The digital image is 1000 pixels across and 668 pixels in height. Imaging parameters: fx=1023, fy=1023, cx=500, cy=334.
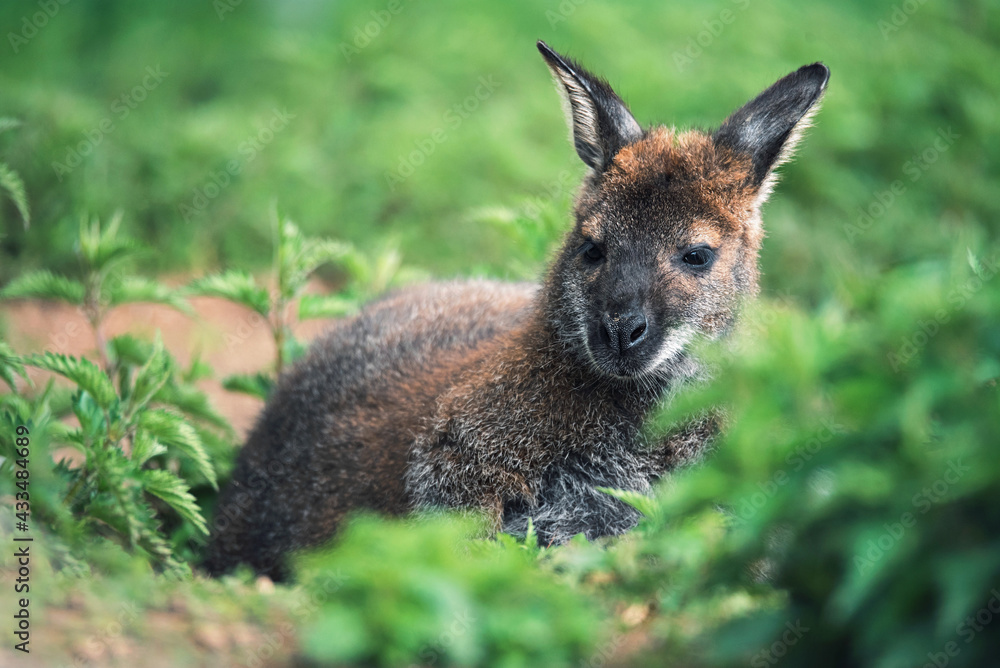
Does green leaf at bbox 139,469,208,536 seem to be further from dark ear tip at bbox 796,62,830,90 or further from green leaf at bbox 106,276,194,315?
dark ear tip at bbox 796,62,830,90

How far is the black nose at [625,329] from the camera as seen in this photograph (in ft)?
15.9

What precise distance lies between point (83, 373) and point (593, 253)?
2.59 meters

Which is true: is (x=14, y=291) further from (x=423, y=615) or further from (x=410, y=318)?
(x=423, y=615)

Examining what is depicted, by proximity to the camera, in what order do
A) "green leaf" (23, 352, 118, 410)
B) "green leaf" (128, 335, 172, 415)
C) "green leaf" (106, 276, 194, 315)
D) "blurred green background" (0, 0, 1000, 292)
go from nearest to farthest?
"green leaf" (23, 352, 118, 410), "green leaf" (128, 335, 172, 415), "green leaf" (106, 276, 194, 315), "blurred green background" (0, 0, 1000, 292)

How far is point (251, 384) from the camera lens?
6734 mm

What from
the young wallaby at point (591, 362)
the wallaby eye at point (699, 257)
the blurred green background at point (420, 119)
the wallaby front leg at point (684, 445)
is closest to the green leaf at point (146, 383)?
the young wallaby at point (591, 362)

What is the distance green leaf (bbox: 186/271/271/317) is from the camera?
6133mm

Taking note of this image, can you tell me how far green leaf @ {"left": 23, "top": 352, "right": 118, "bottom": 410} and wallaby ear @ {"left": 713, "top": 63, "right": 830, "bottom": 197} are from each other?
A: 339cm

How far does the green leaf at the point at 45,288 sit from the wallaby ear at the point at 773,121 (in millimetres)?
3718

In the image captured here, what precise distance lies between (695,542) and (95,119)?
25.5 feet

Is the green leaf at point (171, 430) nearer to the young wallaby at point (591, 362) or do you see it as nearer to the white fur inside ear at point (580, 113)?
the young wallaby at point (591, 362)

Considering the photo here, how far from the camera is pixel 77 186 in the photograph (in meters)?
8.77

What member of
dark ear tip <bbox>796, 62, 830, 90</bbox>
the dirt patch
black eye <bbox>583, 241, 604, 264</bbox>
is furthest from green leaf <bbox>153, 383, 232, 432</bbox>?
dark ear tip <bbox>796, 62, 830, 90</bbox>

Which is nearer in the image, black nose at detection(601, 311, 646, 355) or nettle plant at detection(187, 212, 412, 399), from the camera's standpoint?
black nose at detection(601, 311, 646, 355)
